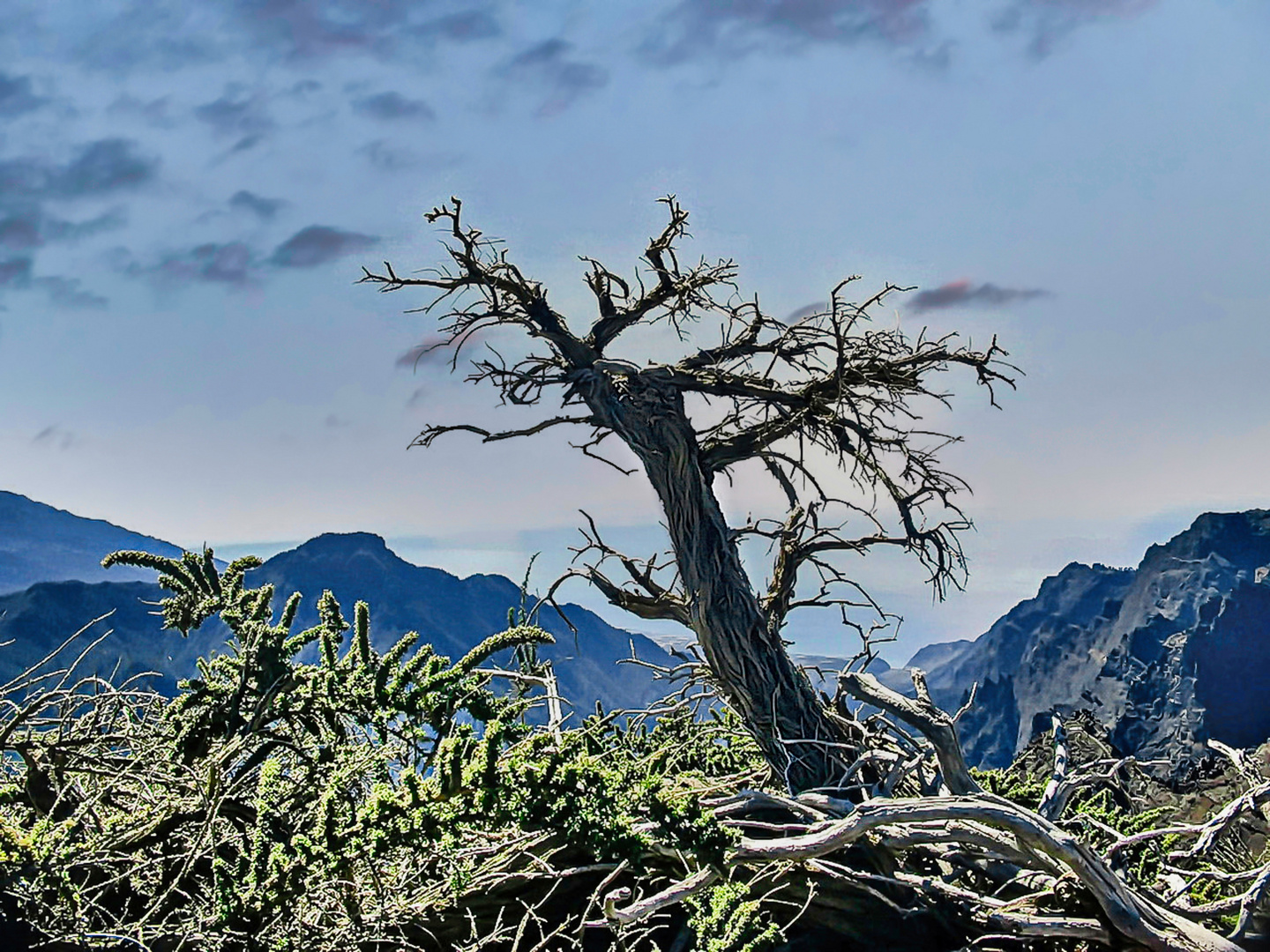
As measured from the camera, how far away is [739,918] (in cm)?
307

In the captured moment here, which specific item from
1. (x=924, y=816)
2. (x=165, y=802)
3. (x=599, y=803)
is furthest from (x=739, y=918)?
(x=165, y=802)

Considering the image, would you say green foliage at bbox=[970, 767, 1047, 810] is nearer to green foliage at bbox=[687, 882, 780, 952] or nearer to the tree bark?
the tree bark

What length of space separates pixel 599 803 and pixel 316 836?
2.51 feet

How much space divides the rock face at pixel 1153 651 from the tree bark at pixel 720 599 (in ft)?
33.4

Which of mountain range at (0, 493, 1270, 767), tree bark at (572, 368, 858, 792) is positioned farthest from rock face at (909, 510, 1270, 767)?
tree bark at (572, 368, 858, 792)

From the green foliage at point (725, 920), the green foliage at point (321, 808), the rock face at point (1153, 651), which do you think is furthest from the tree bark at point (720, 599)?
the rock face at point (1153, 651)

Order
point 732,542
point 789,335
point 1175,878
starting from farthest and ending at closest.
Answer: point 789,335 < point 732,542 < point 1175,878

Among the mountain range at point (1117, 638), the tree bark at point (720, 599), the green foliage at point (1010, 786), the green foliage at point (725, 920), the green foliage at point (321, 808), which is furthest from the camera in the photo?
the mountain range at point (1117, 638)

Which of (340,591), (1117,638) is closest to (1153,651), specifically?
(1117,638)

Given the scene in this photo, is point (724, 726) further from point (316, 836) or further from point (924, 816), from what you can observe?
point (316, 836)

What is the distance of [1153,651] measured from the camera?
738 inches

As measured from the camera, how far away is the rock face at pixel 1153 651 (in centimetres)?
1670

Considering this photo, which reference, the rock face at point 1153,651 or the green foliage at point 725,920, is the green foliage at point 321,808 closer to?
→ the green foliage at point 725,920

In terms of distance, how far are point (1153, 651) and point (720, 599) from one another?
53.6ft
